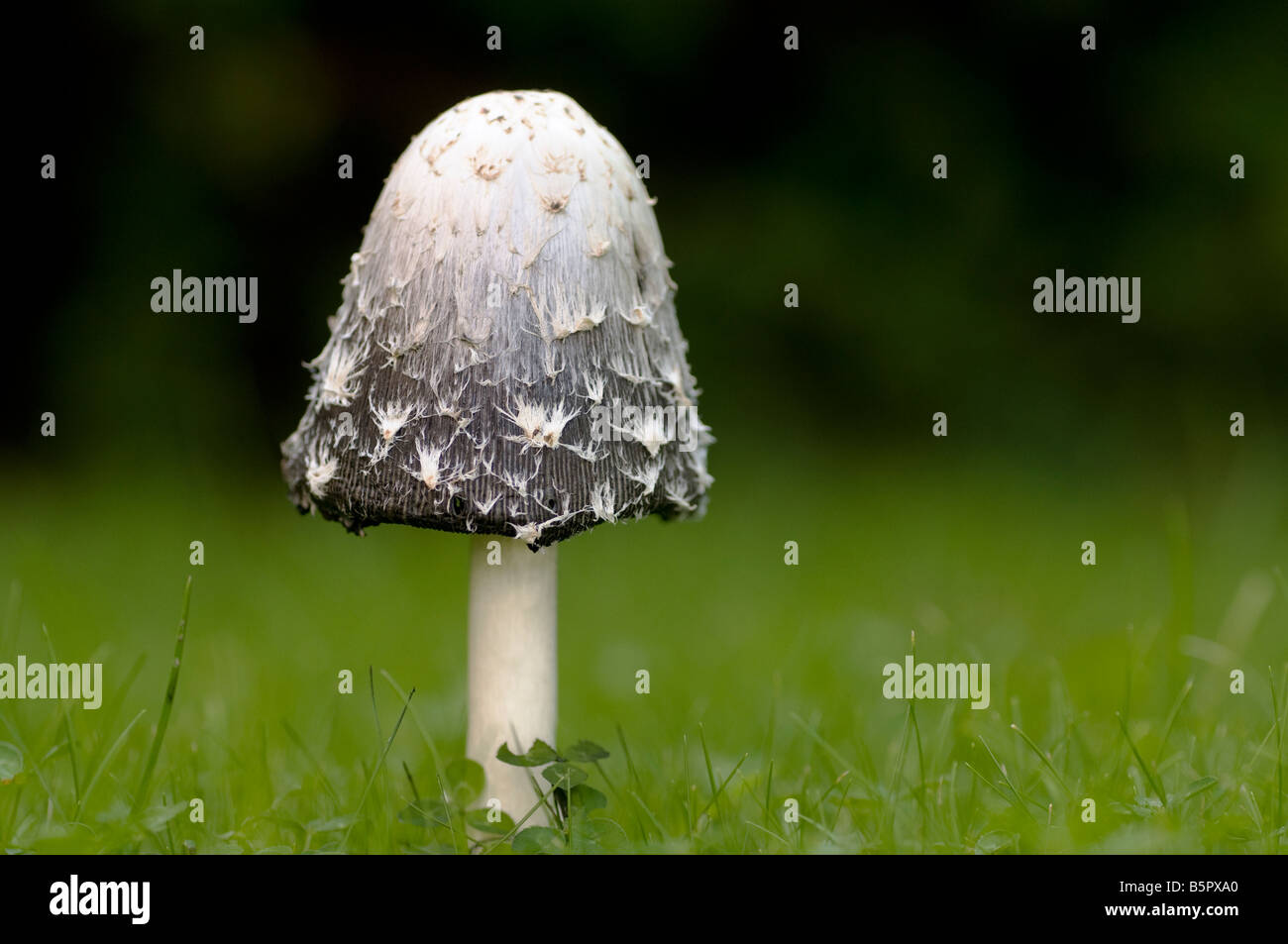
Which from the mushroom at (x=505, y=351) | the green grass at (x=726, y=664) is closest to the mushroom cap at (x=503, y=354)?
the mushroom at (x=505, y=351)

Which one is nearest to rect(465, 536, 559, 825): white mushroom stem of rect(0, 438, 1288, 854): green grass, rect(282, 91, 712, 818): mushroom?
rect(0, 438, 1288, 854): green grass

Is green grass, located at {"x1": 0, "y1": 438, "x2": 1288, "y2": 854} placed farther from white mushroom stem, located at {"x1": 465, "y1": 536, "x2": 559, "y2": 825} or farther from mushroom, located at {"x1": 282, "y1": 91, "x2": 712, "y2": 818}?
mushroom, located at {"x1": 282, "y1": 91, "x2": 712, "y2": 818}

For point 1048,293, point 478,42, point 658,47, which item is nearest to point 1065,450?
point 1048,293

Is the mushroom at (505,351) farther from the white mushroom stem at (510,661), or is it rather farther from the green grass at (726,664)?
the green grass at (726,664)

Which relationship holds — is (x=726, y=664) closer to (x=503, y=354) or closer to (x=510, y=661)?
(x=510, y=661)

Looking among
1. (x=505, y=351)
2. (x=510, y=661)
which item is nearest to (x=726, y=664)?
(x=510, y=661)

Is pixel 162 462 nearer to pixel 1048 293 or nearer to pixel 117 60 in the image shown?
pixel 117 60
